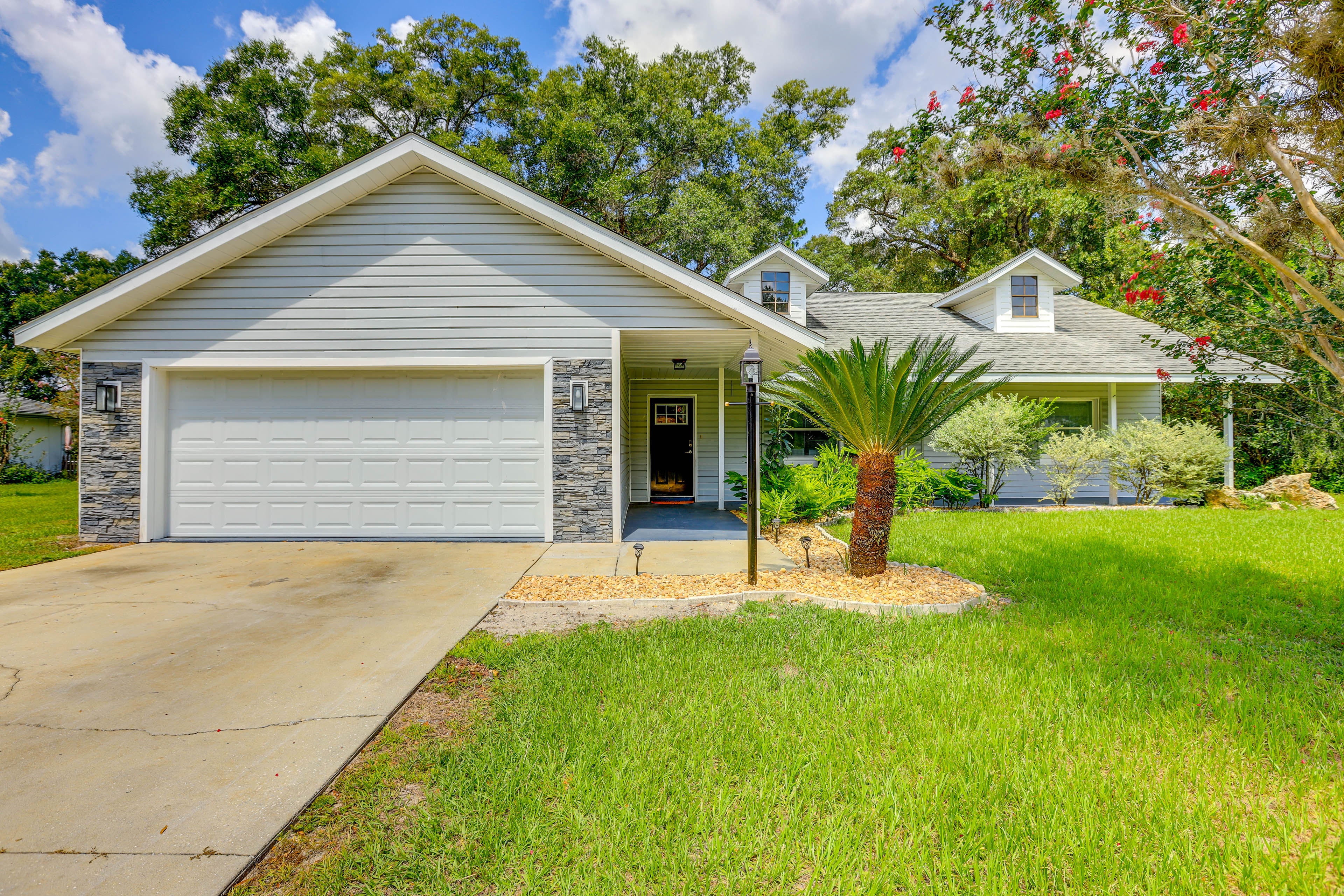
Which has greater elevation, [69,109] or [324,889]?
[69,109]

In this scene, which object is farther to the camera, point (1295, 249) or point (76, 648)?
point (1295, 249)

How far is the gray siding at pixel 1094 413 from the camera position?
1162 centimetres

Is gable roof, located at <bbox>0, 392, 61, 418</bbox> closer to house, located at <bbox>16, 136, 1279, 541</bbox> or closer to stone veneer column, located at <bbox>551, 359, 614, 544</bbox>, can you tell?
house, located at <bbox>16, 136, 1279, 541</bbox>

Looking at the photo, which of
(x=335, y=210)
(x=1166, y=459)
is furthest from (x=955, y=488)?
(x=335, y=210)

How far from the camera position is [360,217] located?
23.6ft

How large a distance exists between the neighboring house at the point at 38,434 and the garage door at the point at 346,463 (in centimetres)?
1575

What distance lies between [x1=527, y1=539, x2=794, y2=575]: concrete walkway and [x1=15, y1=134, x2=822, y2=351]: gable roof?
8.82 feet

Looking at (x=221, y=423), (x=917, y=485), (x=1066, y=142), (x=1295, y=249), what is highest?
(x=1066, y=142)

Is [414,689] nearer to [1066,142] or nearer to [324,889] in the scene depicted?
[324,889]

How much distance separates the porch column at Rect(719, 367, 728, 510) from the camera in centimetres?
998

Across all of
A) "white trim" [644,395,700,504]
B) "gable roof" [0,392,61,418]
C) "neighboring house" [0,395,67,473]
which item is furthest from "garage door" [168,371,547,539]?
"neighboring house" [0,395,67,473]

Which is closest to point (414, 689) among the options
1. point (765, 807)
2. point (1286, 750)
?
point (765, 807)

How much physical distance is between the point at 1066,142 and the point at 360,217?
7.86 metres

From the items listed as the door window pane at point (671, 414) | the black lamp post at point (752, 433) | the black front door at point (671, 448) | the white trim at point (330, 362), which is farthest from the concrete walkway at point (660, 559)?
the door window pane at point (671, 414)
